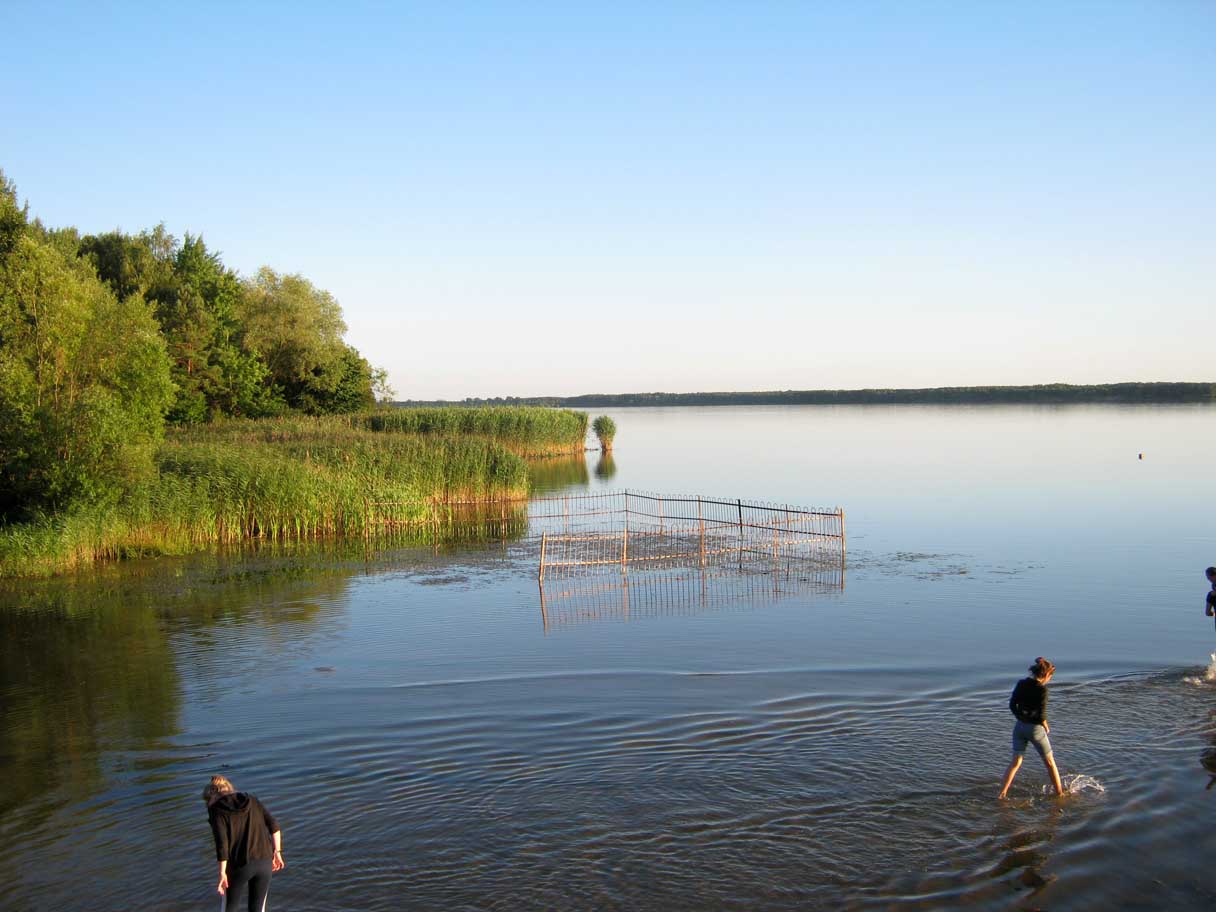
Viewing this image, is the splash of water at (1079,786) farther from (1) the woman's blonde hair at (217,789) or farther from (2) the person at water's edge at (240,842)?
(1) the woman's blonde hair at (217,789)

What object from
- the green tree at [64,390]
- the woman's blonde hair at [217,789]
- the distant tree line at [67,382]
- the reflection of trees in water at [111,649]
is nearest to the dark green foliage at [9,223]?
the distant tree line at [67,382]

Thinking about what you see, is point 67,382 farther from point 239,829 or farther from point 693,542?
point 239,829

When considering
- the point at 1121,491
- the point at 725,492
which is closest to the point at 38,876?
the point at 725,492

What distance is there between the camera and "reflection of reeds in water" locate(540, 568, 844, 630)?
Answer: 21.7 m

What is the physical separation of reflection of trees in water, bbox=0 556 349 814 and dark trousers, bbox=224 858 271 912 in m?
4.98

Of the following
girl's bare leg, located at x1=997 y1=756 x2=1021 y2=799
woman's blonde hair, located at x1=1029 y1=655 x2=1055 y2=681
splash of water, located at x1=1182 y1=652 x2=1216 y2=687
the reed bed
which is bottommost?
splash of water, located at x1=1182 y1=652 x2=1216 y2=687

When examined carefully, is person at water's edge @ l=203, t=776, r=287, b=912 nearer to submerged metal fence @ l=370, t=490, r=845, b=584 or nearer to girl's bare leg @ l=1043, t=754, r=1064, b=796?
Result: girl's bare leg @ l=1043, t=754, r=1064, b=796

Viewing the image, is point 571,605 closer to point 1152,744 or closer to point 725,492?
point 1152,744

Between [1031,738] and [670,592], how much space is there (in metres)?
14.0

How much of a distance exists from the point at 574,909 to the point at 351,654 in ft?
33.7

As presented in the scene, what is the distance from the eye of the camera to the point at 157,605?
22188mm

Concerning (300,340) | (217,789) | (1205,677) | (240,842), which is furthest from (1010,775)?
(300,340)

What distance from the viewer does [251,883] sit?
7.45m

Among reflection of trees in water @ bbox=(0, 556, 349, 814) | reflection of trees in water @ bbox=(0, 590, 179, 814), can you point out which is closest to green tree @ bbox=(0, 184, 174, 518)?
reflection of trees in water @ bbox=(0, 556, 349, 814)
